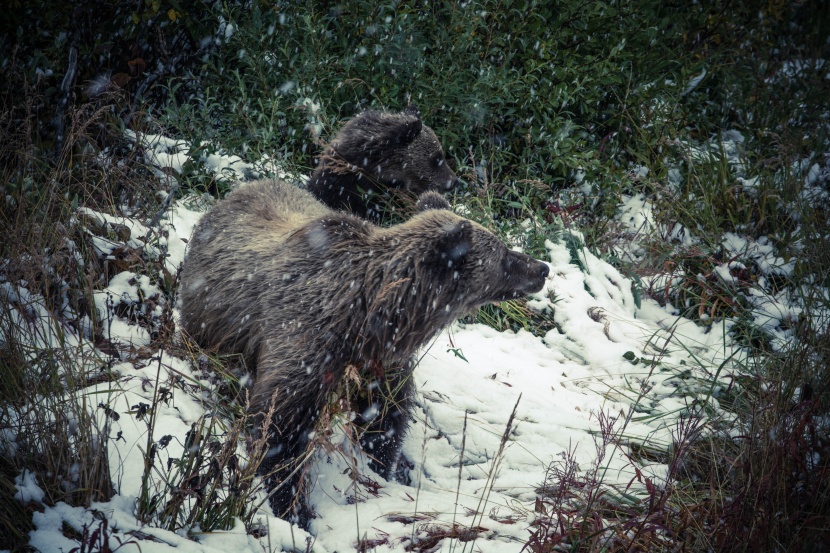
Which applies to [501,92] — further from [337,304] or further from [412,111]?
[337,304]

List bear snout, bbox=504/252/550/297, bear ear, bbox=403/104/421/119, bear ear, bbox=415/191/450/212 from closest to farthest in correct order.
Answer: bear snout, bbox=504/252/550/297 → bear ear, bbox=415/191/450/212 → bear ear, bbox=403/104/421/119

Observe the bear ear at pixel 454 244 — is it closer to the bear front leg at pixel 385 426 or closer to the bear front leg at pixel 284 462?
the bear front leg at pixel 385 426

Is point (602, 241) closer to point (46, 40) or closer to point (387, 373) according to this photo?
point (387, 373)

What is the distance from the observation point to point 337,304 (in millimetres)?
3268

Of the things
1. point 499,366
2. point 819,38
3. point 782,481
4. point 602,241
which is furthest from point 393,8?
point 782,481

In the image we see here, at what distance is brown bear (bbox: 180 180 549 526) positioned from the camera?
3.15m

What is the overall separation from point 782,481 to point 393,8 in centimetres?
542

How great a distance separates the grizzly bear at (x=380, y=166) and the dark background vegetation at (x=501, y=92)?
390 mm

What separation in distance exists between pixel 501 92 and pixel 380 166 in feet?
5.03

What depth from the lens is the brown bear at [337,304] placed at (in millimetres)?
3148

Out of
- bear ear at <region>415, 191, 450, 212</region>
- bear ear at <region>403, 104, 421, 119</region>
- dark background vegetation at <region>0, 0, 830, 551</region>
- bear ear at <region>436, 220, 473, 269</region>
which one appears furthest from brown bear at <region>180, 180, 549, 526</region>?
bear ear at <region>403, 104, 421, 119</region>

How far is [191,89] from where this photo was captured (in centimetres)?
687

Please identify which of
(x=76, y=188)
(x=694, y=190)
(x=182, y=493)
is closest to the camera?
(x=182, y=493)

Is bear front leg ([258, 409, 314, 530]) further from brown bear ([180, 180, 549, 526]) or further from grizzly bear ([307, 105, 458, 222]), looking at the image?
grizzly bear ([307, 105, 458, 222])
